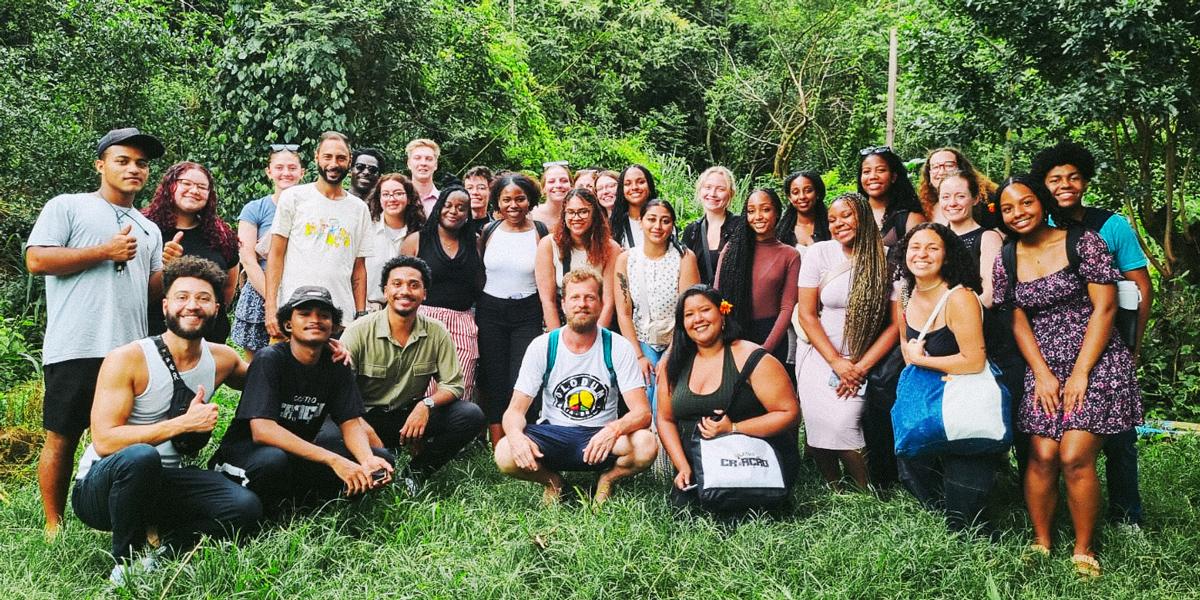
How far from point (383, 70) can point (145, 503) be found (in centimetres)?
699

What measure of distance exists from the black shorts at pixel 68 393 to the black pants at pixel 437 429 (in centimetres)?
135

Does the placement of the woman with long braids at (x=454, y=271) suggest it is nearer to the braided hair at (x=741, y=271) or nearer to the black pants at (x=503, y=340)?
the black pants at (x=503, y=340)

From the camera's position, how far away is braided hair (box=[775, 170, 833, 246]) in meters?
5.21

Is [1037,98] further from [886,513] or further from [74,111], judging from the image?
[74,111]

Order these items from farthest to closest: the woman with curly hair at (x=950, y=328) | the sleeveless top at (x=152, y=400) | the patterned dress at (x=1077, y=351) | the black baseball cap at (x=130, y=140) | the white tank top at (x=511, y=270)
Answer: the white tank top at (x=511, y=270) → the black baseball cap at (x=130, y=140) → the woman with curly hair at (x=950, y=328) → the patterned dress at (x=1077, y=351) → the sleeveless top at (x=152, y=400)

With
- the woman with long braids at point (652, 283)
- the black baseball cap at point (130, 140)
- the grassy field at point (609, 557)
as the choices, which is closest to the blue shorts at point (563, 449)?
the grassy field at point (609, 557)

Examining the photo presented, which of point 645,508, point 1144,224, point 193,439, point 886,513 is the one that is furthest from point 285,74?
point 1144,224

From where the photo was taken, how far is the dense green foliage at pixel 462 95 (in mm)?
5691

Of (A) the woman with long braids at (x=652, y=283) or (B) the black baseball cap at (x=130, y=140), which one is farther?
(A) the woman with long braids at (x=652, y=283)

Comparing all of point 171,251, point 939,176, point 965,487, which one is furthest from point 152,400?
point 939,176

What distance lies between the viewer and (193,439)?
150 inches

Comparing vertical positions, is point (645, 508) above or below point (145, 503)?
below

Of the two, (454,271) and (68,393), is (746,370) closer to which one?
(454,271)

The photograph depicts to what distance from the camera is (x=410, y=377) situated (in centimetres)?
484
